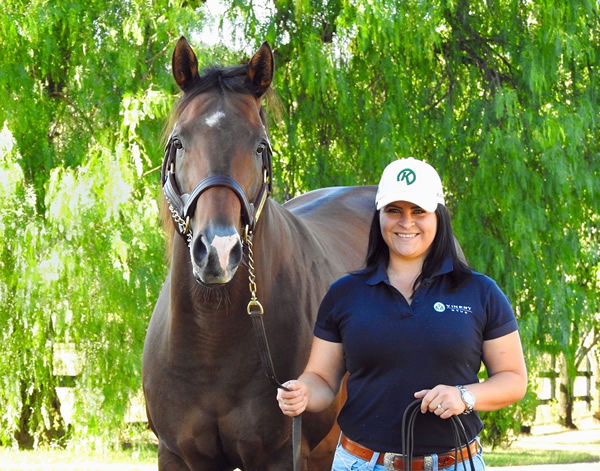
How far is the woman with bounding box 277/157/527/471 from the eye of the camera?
254 centimetres

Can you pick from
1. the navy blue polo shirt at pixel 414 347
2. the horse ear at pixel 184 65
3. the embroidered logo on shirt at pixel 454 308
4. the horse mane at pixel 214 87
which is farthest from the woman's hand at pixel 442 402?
the horse ear at pixel 184 65

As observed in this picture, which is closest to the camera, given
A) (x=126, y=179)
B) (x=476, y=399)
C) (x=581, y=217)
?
(x=476, y=399)

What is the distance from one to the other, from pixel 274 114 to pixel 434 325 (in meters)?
1.32

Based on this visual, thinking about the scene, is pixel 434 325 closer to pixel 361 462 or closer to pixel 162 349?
pixel 361 462

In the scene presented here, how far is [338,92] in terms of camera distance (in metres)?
9.09

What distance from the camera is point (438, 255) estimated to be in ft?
8.83

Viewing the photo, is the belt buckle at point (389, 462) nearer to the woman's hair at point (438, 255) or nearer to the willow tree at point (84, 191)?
the woman's hair at point (438, 255)

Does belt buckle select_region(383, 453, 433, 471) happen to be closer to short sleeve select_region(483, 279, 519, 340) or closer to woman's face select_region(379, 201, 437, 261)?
short sleeve select_region(483, 279, 519, 340)

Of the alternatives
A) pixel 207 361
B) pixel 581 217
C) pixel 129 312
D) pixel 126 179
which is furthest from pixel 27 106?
pixel 207 361

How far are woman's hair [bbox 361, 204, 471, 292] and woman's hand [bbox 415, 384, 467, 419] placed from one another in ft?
1.15

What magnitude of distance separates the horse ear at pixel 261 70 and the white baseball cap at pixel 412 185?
0.87 metres

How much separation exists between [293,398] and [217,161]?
809 millimetres

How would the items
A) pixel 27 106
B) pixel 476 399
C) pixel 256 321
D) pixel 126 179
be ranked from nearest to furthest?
pixel 476 399, pixel 256 321, pixel 126 179, pixel 27 106

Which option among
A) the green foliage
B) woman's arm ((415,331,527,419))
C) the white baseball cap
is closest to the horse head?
the white baseball cap
